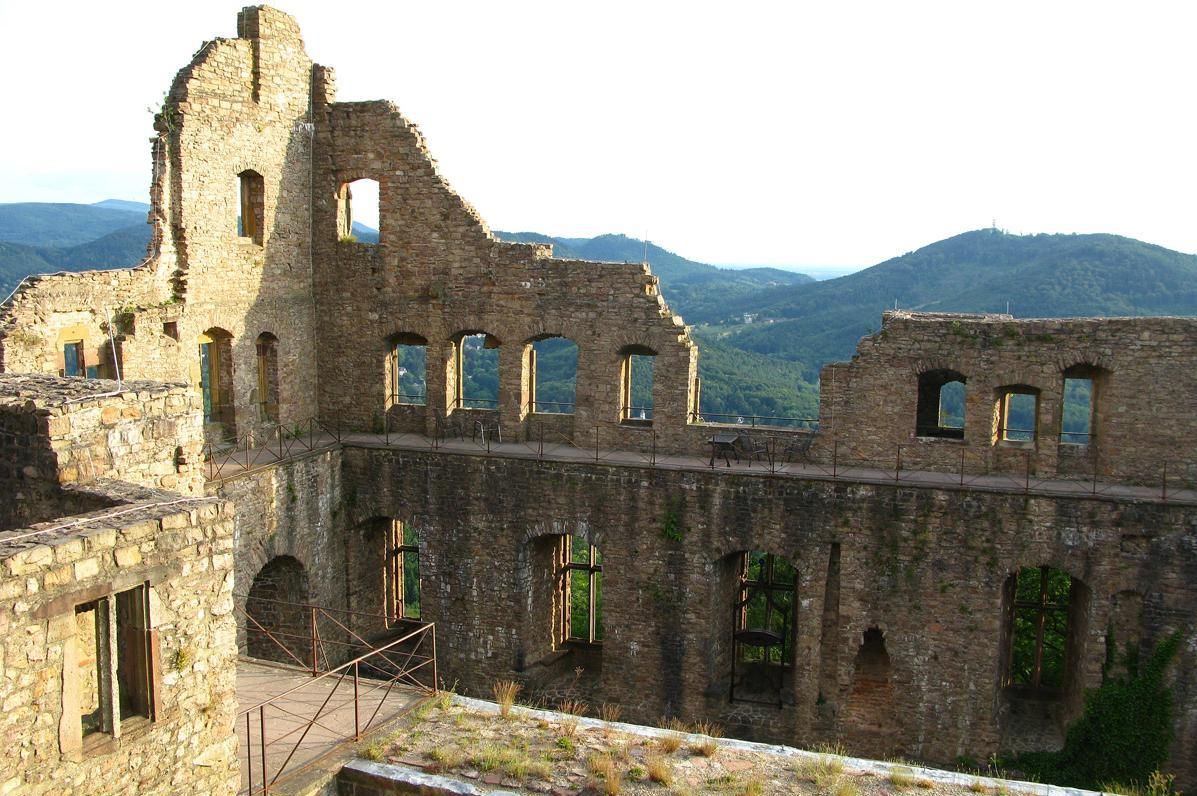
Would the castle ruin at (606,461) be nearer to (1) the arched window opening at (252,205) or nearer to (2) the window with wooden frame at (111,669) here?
(1) the arched window opening at (252,205)

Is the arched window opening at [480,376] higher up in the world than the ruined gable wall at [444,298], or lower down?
lower down

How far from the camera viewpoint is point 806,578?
1608 centimetres

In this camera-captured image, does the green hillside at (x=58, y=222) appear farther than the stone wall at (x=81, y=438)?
Yes

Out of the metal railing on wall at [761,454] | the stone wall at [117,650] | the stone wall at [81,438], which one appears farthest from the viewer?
the metal railing on wall at [761,454]

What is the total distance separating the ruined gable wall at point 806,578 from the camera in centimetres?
1503

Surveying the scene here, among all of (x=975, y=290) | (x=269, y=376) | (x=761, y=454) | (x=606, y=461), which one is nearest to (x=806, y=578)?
(x=761, y=454)

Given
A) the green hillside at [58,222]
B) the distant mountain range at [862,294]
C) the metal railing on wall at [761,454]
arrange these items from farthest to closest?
the green hillside at [58,222]
the distant mountain range at [862,294]
the metal railing on wall at [761,454]

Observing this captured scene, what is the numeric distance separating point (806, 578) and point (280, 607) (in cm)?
834

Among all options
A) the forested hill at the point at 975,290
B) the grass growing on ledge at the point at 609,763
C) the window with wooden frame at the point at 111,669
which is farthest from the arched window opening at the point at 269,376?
the forested hill at the point at 975,290

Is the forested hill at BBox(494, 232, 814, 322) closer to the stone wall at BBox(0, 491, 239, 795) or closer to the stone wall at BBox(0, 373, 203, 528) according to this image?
the stone wall at BBox(0, 373, 203, 528)

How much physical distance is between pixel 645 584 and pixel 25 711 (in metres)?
10.8

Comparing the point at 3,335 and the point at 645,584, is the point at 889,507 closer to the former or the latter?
the point at 645,584

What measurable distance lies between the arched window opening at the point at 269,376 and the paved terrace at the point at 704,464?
1.65 feet

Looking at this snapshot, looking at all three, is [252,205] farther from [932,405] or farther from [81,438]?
[932,405]
